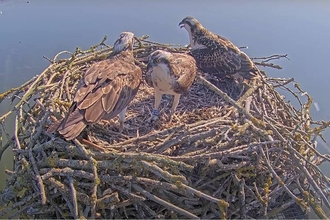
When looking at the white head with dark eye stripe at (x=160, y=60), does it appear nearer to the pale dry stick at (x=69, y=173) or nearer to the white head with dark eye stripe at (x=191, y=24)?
the pale dry stick at (x=69, y=173)

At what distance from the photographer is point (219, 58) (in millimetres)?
3031

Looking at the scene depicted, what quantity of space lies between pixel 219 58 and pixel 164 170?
1410mm

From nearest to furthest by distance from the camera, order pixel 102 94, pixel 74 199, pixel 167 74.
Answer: pixel 74 199
pixel 102 94
pixel 167 74

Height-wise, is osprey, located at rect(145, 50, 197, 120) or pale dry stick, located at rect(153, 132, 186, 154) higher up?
osprey, located at rect(145, 50, 197, 120)

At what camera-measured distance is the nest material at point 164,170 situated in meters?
1.88

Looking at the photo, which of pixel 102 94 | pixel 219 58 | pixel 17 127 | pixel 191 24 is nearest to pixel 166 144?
pixel 102 94

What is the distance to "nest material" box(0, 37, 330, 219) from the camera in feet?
6.16

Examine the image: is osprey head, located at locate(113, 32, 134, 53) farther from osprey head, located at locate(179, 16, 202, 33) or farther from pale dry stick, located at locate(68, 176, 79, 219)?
pale dry stick, located at locate(68, 176, 79, 219)

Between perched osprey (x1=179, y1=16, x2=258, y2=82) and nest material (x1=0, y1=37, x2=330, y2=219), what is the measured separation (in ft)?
1.97

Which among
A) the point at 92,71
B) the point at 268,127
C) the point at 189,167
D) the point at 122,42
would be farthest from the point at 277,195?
the point at 122,42

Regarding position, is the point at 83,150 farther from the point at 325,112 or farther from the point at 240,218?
the point at 325,112

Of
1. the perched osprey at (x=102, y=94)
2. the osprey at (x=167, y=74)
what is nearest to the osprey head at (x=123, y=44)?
the perched osprey at (x=102, y=94)

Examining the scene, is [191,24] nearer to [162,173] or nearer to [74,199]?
[162,173]

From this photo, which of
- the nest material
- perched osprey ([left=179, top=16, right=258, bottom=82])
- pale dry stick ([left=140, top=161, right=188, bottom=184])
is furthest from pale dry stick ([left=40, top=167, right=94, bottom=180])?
perched osprey ([left=179, top=16, right=258, bottom=82])
